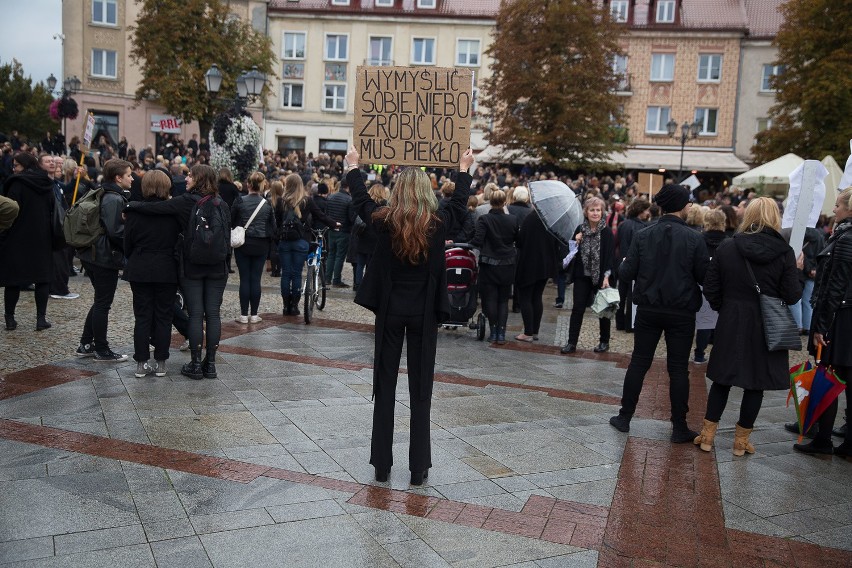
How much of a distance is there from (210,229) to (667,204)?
409 centimetres

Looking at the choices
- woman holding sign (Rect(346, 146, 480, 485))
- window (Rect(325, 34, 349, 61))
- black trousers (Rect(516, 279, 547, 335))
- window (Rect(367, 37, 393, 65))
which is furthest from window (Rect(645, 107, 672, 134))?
woman holding sign (Rect(346, 146, 480, 485))

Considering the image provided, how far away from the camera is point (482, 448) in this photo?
623cm

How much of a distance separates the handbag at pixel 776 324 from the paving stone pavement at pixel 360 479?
936 millimetres

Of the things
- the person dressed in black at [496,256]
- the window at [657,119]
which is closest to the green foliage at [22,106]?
the window at [657,119]

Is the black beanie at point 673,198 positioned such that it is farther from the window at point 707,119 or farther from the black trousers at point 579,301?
the window at point 707,119

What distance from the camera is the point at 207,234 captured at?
7695 millimetres

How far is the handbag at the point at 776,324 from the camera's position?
635cm

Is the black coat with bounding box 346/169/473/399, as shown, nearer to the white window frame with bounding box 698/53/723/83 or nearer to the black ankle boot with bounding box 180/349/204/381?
the black ankle boot with bounding box 180/349/204/381

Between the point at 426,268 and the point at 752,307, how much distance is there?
2782 millimetres

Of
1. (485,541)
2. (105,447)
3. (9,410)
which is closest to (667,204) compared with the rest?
(485,541)

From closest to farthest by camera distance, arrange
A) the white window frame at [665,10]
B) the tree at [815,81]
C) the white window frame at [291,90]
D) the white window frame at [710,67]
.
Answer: the tree at [815,81] → the white window frame at [710,67] → the white window frame at [665,10] → the white window frame at [291,90]

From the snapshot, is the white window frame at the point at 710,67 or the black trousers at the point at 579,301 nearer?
the black trousers at the point at 579,301

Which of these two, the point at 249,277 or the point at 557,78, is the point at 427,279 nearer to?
the point at 249,277

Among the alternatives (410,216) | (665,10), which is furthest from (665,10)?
(410,216)
